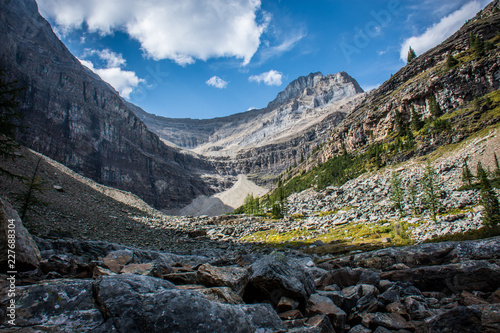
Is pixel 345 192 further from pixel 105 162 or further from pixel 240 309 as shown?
pixel 105 162

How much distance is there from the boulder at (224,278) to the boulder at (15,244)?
16.5ft

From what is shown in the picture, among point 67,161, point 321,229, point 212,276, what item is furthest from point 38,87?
point 212,276

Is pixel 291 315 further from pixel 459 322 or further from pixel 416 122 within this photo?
pixel 416 122

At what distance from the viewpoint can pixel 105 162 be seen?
605 ft

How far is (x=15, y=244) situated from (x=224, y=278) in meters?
6.04

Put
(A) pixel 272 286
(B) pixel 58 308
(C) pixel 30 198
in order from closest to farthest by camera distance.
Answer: (B) pixel 58 308 → (A) pixel 272 286 → (C) pixel 30 198

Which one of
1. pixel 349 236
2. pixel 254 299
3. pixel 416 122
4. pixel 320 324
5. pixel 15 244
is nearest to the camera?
pixel 320 324

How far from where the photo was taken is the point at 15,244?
627 cm

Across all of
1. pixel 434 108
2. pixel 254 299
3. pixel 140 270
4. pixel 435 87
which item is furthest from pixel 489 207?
pixel 435 87

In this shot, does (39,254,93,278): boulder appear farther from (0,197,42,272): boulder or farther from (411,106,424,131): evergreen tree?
(411,106,424,131): evergreen tree

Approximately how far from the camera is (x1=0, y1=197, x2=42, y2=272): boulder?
5883 mm

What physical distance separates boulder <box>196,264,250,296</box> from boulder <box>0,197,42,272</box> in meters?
5.02

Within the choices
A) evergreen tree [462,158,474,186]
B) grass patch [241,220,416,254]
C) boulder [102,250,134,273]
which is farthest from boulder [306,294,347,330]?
evergreen tree [462,158,474,186]

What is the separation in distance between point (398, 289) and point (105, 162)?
709 ft
